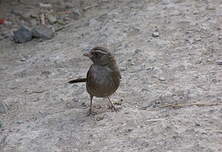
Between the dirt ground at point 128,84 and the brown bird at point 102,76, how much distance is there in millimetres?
325

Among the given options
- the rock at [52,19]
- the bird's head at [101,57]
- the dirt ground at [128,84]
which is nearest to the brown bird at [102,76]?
the bird's head at [101,57]

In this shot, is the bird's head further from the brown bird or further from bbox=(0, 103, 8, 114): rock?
bbox=(0, 103, 8, 114): rock

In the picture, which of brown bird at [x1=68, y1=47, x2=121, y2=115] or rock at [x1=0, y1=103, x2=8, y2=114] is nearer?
brown bird at [x1=68, y1=47, x2=121, y2=115]

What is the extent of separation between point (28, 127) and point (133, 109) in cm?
129

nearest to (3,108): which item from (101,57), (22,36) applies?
(101,57)

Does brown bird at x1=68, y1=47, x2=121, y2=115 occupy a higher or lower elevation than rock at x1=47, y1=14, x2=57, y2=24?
higher

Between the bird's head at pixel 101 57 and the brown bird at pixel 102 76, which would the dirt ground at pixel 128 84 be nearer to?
the brown bird at pixel 102 76

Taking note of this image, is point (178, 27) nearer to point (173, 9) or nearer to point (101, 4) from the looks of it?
point (173, 9)

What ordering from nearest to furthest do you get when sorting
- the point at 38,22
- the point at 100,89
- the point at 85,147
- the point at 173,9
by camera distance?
the point at 85,147 < the point at 100,89 < the point at 173,9 < the point at 38,22

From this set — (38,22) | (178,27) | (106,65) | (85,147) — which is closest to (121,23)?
(178,27)

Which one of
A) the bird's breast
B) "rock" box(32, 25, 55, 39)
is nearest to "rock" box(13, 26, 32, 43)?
"rock" box(32, 25, 55, 39)

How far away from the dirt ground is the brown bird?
12.8 inches

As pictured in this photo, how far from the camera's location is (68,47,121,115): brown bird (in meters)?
6.45

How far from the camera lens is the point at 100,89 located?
6445mm
